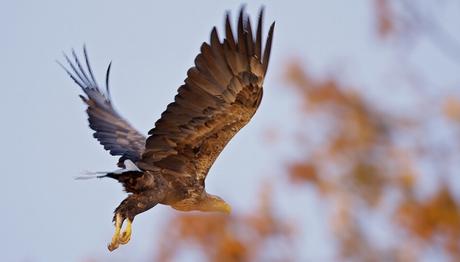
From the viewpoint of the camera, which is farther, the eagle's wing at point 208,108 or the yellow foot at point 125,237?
the eagle's wing at point 208,108

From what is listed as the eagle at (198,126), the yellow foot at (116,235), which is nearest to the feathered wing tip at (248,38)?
the eagle at (198,126)

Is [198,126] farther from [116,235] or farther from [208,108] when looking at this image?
[116,235]

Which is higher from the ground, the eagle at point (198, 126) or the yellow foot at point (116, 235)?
the eagle at point (198, 126)

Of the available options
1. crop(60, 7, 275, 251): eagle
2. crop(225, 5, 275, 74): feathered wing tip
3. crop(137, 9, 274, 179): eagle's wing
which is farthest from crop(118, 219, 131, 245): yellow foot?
crop(225, 5, 275, 74): feathered wing tip

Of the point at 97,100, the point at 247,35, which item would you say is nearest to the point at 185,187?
the point at 247,35

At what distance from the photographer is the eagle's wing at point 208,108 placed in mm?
7254

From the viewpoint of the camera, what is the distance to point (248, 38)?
7.16m

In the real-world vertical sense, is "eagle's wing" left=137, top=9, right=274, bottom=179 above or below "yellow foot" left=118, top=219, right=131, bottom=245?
above

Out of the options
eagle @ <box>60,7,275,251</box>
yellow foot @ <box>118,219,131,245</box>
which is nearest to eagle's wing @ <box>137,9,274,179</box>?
eagle @ <box>60,7,275,251</box>

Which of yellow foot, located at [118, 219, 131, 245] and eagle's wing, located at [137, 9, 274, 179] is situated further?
eagle's wing, located at [137, 9, 274, 179]

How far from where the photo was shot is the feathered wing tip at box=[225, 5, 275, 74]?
7082mm

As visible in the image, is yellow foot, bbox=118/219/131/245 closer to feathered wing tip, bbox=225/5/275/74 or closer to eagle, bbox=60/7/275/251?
eagle, bbox=60/7/275/251

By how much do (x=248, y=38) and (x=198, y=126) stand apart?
69cm

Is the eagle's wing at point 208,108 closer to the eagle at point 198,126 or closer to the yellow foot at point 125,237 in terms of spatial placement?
the eagle at point 198,126
